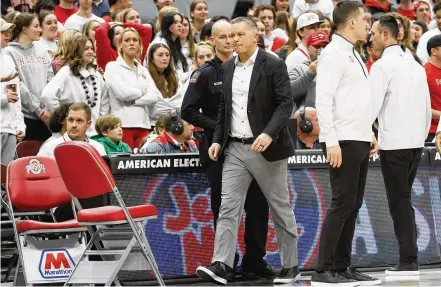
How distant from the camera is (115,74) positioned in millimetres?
11281

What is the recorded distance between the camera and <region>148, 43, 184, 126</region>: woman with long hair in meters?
11.6

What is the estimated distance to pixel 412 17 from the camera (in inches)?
671

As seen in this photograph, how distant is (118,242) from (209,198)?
1.24 metres

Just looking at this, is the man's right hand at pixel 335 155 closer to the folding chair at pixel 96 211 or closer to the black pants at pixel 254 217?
the black pants at pixel 254 217

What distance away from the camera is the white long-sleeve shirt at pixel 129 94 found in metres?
11.2

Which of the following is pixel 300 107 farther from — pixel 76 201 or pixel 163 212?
pixel 76 201

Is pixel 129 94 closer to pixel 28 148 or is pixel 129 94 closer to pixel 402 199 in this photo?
pixel 28 148

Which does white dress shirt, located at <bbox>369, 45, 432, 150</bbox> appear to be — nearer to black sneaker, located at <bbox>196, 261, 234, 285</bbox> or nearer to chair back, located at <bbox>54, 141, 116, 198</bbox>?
black sneaker, located at <bbox>196, 261, 234, 285</bbox>

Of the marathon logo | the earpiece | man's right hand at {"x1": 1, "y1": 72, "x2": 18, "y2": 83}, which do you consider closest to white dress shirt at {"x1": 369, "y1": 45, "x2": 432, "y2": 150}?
the earpiece

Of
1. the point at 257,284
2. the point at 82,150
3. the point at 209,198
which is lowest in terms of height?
the point at 257,284

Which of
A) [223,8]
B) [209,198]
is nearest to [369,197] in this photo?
[209,198]

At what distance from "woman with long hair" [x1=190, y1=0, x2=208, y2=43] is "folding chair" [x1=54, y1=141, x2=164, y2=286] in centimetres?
649

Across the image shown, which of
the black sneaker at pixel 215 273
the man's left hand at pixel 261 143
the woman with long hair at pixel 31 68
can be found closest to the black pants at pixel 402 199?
the man's left hand at pixel 261 143

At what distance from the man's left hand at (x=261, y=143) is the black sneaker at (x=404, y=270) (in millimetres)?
1660
